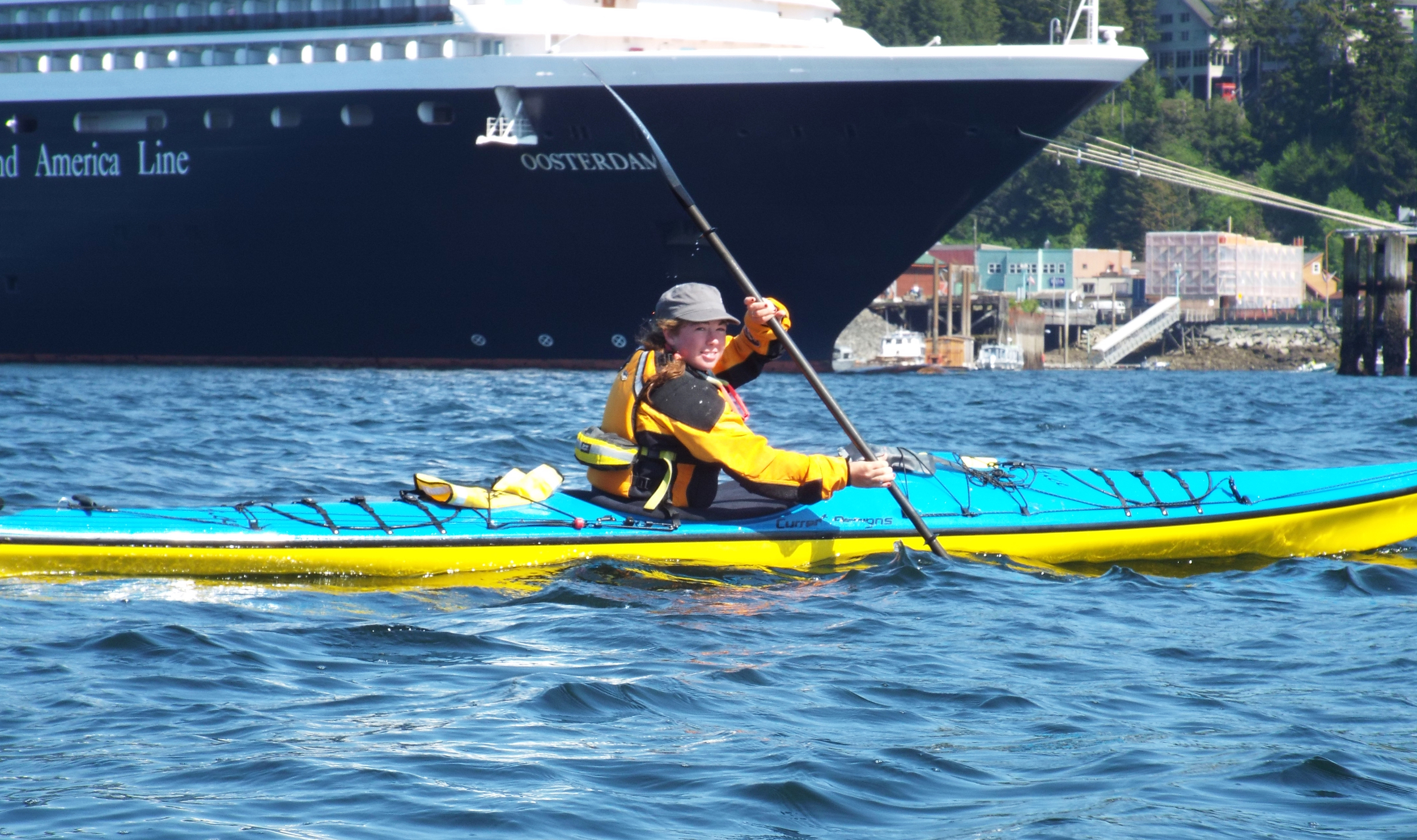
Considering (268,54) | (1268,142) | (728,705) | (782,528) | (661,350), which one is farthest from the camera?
(1268,142)

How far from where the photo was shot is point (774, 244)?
21.6 meters

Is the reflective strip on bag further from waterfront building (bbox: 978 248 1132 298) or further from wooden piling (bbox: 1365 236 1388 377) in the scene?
waterfront building (bbox: 978 248 1132 298)

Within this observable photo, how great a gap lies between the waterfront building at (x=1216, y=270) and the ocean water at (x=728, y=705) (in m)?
59.5

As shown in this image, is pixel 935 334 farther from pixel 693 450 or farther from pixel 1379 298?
pixel 693 450

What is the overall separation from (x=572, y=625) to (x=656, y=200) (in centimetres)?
1575

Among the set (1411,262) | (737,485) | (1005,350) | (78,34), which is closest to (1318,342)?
(1005,350)

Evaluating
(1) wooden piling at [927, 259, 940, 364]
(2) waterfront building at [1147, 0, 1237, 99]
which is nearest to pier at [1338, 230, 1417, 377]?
(1) wooden piling at [927, 259, 940, 364]

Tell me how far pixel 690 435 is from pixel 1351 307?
24.9 m

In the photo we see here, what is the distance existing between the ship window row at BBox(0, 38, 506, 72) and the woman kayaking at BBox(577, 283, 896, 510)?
1677 cm

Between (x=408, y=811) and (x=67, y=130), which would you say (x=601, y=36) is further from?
(x=408, y=811)

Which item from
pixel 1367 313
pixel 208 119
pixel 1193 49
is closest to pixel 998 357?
pixel 1367 313

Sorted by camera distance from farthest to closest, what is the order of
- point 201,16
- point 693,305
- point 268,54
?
point 201,16 → point 268,54 → point 693,305

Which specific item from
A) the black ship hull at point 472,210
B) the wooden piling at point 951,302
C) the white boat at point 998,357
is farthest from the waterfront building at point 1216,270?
the black ship hull at point 472,210

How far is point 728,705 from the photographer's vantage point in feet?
15.3
